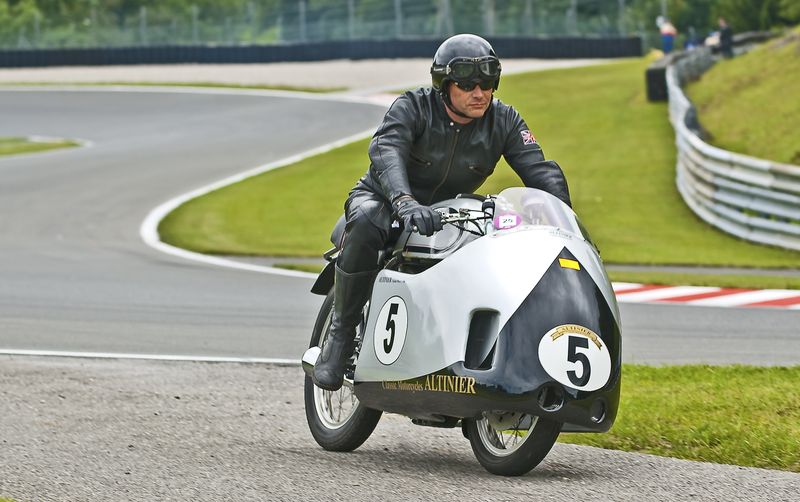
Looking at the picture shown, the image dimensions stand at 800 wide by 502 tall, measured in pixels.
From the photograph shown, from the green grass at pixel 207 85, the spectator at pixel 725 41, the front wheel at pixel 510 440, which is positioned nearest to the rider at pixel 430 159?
the front wheel at pixel 510 440

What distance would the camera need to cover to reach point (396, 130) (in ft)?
22.4

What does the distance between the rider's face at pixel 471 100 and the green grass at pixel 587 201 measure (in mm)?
11094

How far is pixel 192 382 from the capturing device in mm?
9195

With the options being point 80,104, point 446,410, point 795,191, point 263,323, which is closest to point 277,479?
point 446,410

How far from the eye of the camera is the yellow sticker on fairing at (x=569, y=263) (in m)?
6.13

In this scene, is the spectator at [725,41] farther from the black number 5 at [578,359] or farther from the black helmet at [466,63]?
the black number 5 at [578,359]

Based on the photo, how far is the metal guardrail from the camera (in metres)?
19.1

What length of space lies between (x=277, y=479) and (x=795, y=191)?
1401 cm

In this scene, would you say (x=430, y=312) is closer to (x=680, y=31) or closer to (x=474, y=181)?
(x=474, y=181)

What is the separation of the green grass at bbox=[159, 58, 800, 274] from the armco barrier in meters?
23.3

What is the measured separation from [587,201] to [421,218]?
57.1ft

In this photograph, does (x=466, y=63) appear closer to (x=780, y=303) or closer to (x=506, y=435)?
(x=506, y=435)

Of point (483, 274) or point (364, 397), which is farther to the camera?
point (364, 397)

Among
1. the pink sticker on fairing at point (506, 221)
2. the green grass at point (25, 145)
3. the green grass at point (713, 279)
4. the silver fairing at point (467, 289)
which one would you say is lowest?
the green grass at point (25, 145)
